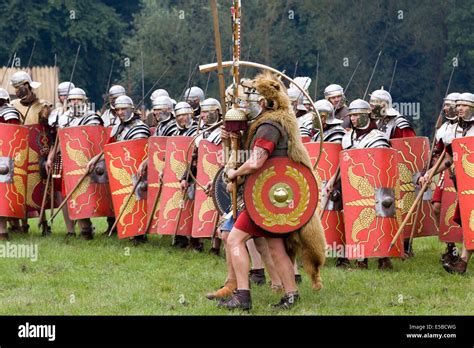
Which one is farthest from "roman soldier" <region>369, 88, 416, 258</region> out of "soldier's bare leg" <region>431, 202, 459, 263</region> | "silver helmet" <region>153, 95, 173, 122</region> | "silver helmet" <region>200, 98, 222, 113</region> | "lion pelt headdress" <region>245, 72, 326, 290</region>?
"lion pelt headdress" <region>245, 72, 326, 290</region>

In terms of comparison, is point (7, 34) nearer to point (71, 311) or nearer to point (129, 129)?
point (129, 129)

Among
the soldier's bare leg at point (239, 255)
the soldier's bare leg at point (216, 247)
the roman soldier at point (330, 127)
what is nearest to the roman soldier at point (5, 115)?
the soldier's bare leg at point (216, 247)

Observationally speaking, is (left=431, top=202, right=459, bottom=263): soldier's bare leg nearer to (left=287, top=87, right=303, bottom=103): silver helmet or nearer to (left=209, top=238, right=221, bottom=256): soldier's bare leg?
(left=287, top=87, right=303, bottom=103): silver helmet

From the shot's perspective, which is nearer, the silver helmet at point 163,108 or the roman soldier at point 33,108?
the silver helmet at point 163,108

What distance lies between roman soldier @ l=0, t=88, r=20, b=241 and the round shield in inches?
186

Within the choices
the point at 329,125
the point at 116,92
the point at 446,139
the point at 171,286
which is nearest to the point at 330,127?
the point at 329,125

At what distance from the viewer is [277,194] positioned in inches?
368

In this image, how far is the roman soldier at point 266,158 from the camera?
930cm

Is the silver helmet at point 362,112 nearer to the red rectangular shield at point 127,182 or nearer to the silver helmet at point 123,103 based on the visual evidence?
the red rectangular shield at point 127,182

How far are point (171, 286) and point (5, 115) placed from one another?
3.62m

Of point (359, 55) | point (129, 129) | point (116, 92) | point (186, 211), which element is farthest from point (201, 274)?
point (359, 55)

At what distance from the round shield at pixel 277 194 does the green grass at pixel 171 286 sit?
692mm

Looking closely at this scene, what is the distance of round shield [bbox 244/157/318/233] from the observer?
368 inches

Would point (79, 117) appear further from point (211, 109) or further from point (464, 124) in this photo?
point (464, 124)
